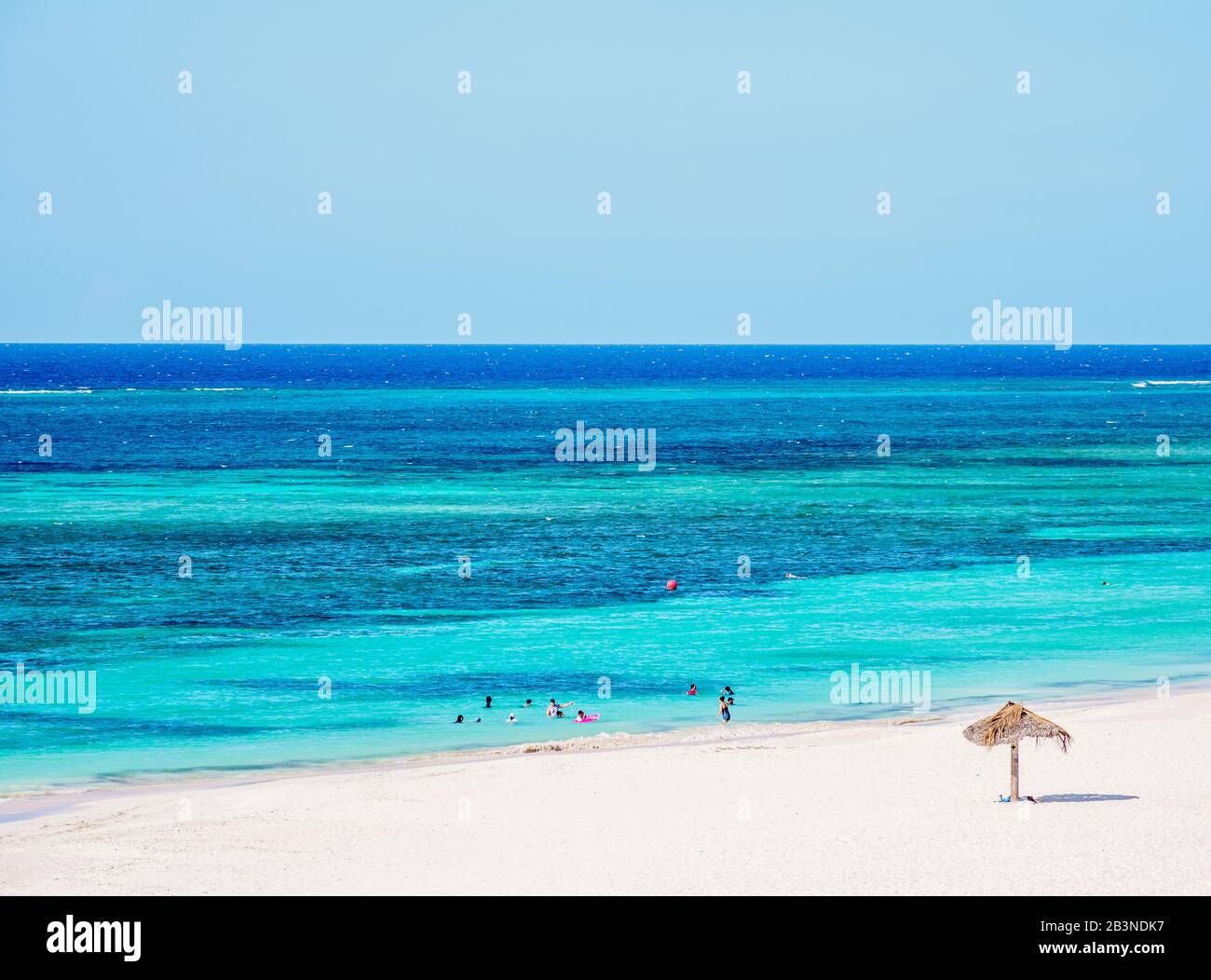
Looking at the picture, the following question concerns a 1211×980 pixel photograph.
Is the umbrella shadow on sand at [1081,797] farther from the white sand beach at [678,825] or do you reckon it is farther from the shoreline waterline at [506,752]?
the shoreline waterline at [506,752]

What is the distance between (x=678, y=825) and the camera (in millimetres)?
23453

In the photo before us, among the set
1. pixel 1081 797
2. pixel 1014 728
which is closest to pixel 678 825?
pixel 1014 728

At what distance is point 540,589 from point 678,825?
2888 cm

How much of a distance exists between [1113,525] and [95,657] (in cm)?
4684

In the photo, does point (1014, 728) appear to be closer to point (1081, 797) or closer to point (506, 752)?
point (1081, 797)

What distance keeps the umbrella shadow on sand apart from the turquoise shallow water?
1024 centimetres

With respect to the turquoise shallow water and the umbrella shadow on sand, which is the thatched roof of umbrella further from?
the turquoise shallow water

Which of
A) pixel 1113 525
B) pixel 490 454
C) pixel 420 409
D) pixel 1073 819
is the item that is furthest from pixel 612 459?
pixel 1073 819

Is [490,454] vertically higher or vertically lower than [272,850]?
higher

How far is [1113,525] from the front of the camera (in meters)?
67.8

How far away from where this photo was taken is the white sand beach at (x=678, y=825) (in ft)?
66.9

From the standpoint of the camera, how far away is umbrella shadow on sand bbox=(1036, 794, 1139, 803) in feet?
79.8

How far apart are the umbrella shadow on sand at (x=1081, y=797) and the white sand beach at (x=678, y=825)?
0.21 ft
